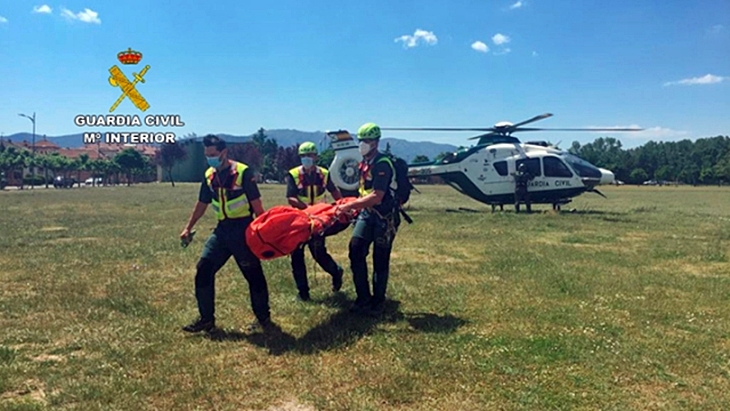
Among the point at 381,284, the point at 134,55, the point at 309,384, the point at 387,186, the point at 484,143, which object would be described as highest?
the point at 134,55

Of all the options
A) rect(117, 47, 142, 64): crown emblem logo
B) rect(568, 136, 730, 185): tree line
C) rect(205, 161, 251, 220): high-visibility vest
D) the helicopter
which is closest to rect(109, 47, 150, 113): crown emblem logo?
rect(117, 47, 142, 64): crown emblem logo

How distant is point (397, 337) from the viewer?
565 centimetres

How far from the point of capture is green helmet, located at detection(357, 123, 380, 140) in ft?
21.0

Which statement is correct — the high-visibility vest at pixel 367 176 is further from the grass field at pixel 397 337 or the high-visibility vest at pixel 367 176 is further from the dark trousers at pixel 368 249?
the grass field at pixel 397 337

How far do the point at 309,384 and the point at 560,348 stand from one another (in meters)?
2.51

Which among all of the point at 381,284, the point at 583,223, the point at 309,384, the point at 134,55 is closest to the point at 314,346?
the point at 309,384

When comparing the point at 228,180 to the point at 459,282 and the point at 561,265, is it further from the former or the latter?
the point at 561,265

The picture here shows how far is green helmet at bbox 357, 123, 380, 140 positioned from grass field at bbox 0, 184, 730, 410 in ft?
7.06

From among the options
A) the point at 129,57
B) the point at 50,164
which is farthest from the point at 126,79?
the point at 50,164

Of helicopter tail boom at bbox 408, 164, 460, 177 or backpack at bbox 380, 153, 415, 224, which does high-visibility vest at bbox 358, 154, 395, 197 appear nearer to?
backpack at bbox 380, 153, 415, 224

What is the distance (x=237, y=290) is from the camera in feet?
25.8

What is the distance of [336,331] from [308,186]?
258cm

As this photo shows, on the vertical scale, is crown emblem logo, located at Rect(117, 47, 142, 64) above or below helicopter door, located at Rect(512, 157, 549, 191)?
above

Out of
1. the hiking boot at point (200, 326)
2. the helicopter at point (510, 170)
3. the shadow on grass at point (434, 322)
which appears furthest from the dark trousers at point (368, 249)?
the helicopter at point (510, 170)
